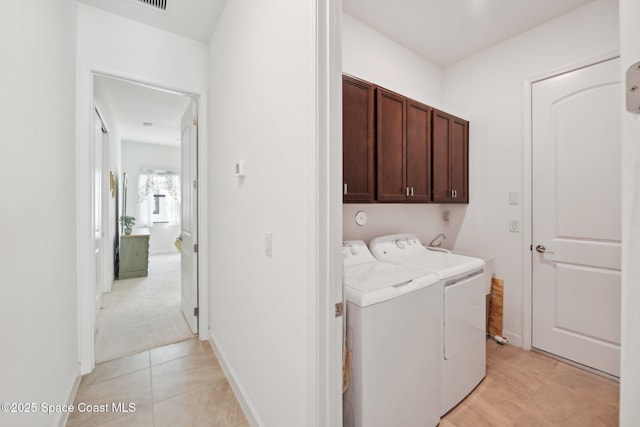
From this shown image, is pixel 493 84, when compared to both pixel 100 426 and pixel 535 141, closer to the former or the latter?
pixel 535 141

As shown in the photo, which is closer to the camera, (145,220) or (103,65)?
(103,65)

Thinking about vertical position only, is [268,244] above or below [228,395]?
above

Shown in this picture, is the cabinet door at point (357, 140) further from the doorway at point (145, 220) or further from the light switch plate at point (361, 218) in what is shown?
the doorway at point (145, 220)

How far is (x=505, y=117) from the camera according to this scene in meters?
2.50

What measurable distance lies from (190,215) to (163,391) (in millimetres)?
1397

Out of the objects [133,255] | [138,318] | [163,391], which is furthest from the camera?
[133,255]

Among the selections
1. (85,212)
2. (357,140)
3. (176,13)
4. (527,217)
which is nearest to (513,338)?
(527,217)

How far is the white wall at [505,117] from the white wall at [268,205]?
7.46ft

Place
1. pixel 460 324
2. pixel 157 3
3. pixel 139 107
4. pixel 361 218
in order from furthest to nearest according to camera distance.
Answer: pixel 139 107, pixel 361 218, pixel 157 3, pixel 460 324

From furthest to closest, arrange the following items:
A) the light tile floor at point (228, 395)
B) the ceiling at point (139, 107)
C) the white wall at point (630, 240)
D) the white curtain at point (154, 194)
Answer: the white curtain at point (154, 194)
the ceiling at point (139, 107)
the light tile floor at point (228, 395)
the white wall at point (630, 240)

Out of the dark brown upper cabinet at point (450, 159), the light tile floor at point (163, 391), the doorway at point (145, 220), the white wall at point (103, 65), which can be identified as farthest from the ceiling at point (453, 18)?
the light tile floor at point (163, 391)

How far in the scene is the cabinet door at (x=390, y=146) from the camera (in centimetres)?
190

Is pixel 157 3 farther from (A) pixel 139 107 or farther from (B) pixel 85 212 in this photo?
(A) pixel 139 107

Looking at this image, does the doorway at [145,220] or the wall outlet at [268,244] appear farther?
the doorway at [145,220]
